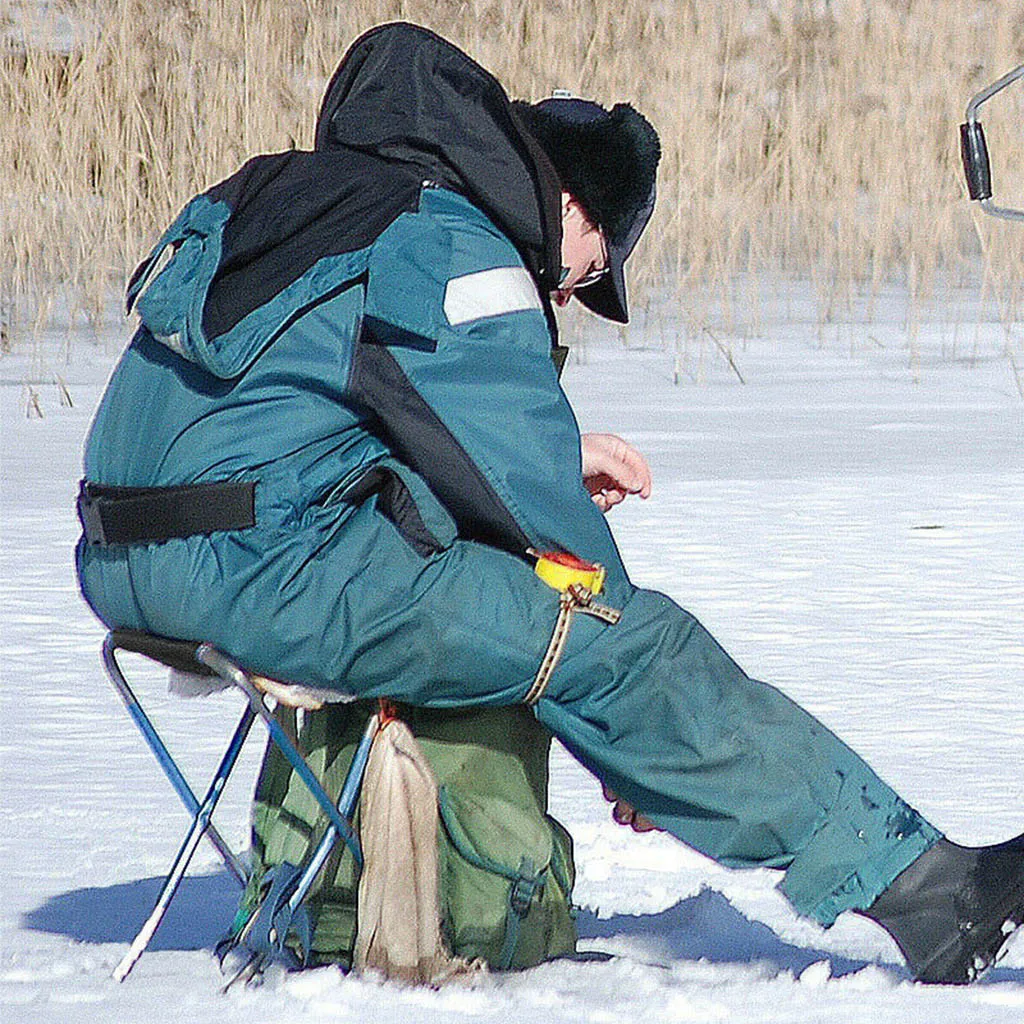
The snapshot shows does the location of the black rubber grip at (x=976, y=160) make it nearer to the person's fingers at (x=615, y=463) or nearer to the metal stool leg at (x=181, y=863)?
the person's fingers at (x=615, y=463)

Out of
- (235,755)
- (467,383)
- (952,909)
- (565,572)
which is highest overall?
(467,383)

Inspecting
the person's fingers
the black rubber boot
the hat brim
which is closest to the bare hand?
the person's fingers

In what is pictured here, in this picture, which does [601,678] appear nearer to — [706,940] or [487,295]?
[487,295]

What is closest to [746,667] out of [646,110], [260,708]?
[260,708]

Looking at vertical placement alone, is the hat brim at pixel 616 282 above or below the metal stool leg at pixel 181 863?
above

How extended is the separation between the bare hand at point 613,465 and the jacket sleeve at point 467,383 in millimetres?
232

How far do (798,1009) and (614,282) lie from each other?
0.73m

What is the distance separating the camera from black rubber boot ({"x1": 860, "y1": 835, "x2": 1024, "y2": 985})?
1881mm

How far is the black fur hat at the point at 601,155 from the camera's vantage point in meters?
2.00

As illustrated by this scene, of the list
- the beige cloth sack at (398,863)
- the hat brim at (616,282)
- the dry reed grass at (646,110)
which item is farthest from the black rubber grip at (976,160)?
the dry reed grass at (646,110)

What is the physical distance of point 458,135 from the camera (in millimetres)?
1886

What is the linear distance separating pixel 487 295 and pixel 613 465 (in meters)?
0.32

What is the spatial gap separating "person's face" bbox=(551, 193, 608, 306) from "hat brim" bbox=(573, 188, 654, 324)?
0.04 feet

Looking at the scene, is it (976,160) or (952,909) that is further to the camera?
(976,160)
